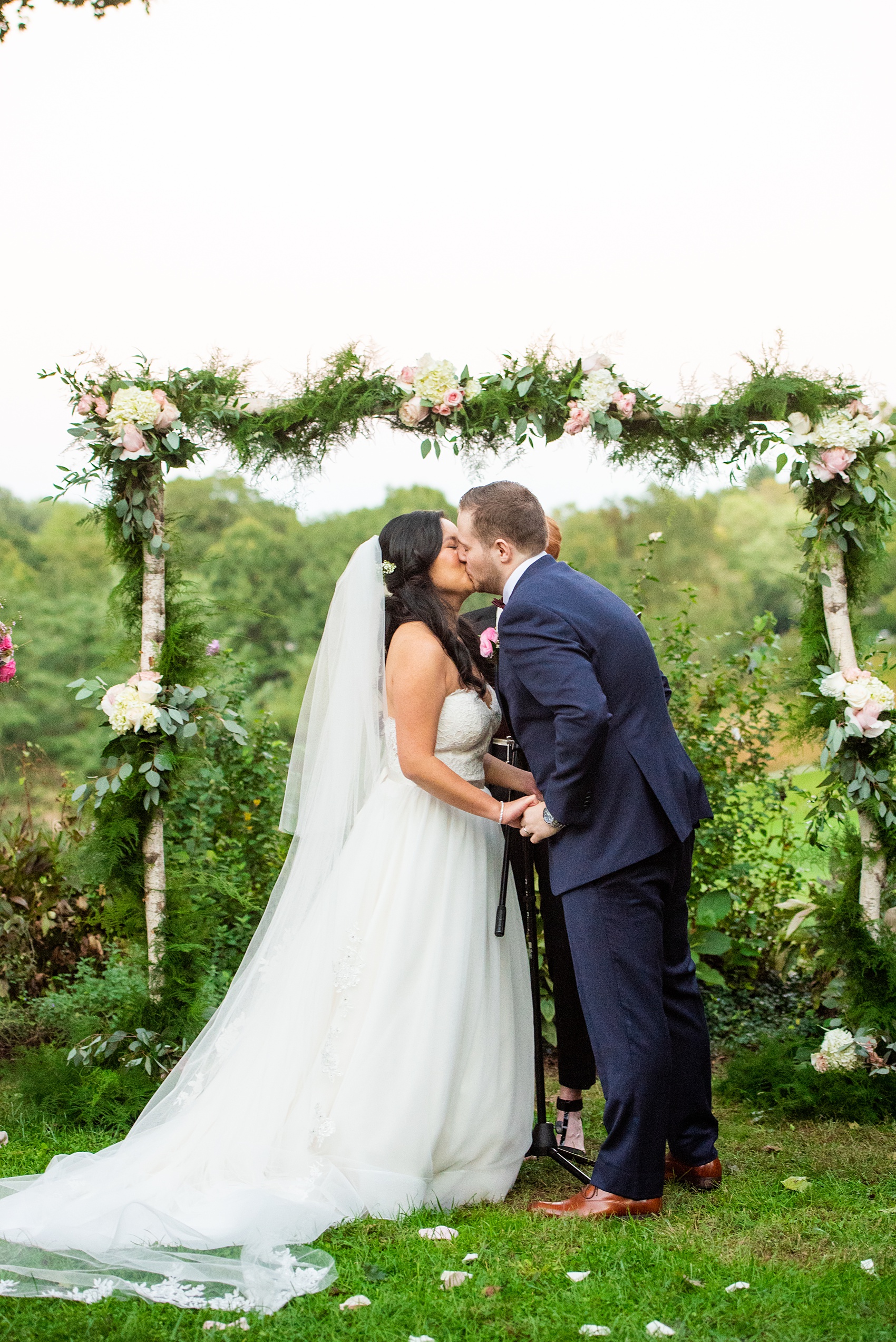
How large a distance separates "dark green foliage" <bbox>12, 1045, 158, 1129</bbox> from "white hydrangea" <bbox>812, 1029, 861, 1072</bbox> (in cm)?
273

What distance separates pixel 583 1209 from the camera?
3094mm

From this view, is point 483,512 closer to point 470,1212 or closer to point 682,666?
→ point 470,1212

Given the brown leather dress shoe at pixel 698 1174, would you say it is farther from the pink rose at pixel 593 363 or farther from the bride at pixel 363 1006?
the pink rose at pixel 593 363

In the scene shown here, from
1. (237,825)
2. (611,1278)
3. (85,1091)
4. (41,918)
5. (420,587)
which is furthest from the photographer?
(237,825)

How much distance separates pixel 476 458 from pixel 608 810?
1949mm

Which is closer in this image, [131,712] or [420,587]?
[420,587]

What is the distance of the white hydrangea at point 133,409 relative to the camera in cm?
432

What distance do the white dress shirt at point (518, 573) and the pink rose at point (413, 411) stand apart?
1298 mm

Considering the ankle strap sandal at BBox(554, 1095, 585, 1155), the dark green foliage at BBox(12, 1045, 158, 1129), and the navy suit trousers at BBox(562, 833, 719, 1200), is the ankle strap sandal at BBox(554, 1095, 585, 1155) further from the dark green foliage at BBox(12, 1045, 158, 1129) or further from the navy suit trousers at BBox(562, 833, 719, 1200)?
the dark green foliage at BBox(12, 1045, 158, 1129)

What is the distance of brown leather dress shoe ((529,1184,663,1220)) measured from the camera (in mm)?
3076

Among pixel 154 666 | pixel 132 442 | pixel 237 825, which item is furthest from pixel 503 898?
pixel 237 825

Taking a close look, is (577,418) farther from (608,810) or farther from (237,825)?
(237,825)

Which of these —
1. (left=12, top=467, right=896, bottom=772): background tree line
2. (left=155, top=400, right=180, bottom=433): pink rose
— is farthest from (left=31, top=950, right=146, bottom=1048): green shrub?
(left=12, top=467, right=896, bottom=772): background tree line

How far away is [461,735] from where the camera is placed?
366 cm
